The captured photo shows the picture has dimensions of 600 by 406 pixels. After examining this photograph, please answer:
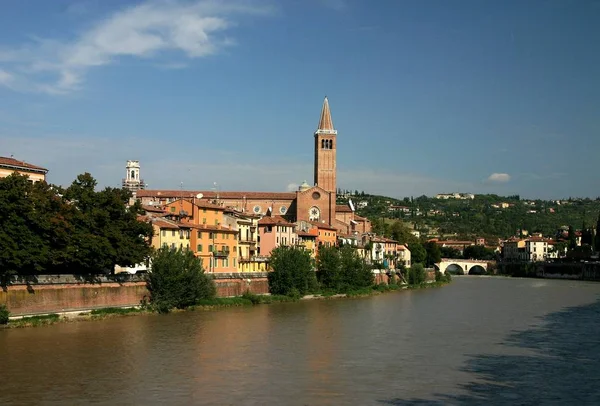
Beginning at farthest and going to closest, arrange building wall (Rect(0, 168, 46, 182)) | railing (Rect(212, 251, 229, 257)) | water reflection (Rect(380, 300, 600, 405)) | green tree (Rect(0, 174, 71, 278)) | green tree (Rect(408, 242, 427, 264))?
green tree (Rect(408, 242, 427, 264)), railing (Rect(212, 251, 229, 257)), building wall (Rect(0, 168, 46, 182)), green tree (Rect(0, 174, 71, 278)), water reflection (Rect(380, 300, 600, 405))

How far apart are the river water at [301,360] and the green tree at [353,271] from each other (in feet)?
59.7

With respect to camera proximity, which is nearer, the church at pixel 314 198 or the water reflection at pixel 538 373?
the water reflection at pixel 538 373

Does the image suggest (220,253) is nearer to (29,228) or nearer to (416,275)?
(29,228)

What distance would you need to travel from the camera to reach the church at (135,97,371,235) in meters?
82.8

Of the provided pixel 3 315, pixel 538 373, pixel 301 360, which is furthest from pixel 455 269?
pixel 538 373

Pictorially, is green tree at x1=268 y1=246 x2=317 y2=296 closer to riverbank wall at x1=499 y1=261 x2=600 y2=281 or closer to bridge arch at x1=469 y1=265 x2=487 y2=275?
riverbank wall at x1=499 y1=261 x2=600 y2=281

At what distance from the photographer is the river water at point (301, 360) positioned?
2130 cm

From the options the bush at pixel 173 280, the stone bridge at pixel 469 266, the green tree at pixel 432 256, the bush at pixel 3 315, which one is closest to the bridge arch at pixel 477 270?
the stone bridge at pixel 469 266

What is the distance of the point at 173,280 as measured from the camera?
40.9 m

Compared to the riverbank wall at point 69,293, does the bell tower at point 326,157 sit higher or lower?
higher

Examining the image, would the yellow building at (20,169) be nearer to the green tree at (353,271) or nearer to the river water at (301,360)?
the river water at (301,360)

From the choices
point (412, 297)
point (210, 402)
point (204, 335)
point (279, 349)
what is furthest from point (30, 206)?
point (412, 297)

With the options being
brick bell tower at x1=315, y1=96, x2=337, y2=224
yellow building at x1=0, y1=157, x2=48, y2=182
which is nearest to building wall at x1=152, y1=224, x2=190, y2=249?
yellow building at x1=0, y1=157, x2=48, y2=182

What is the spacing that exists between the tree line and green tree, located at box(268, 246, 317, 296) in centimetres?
1333
